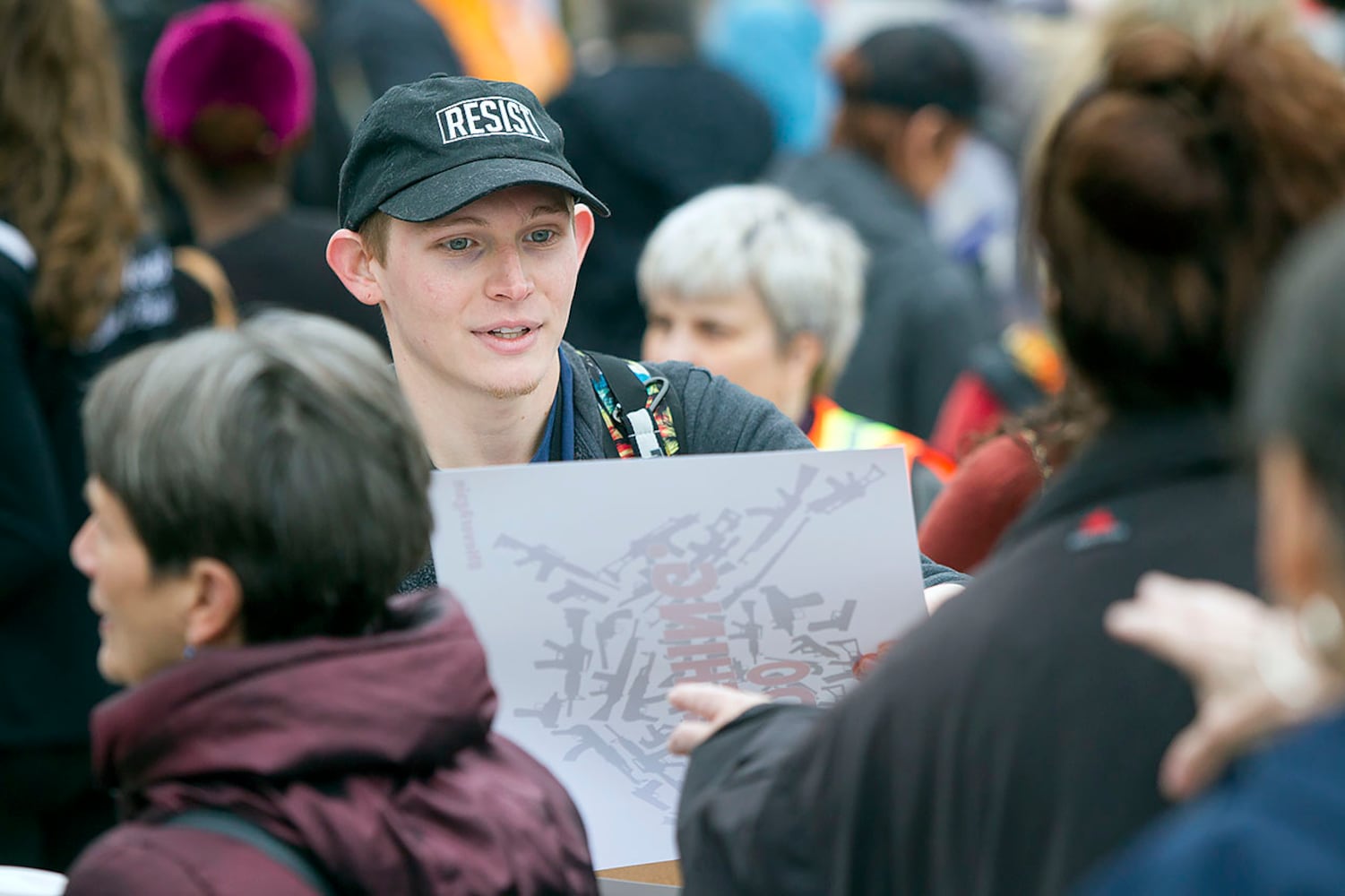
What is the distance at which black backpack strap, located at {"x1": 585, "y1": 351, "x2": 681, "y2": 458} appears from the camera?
275 cm

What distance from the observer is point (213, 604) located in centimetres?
184

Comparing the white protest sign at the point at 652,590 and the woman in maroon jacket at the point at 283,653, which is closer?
the woman in maroon jacket at the point at 283,653

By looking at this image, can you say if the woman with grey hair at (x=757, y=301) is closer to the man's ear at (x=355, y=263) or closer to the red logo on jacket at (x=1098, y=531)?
the man's ear at (x=355, y=263)

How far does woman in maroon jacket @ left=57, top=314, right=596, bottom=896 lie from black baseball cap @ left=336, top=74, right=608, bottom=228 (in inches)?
26.4

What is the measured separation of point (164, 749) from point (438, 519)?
1.73 ft

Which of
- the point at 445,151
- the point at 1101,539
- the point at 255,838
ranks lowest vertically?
the point at 255,838

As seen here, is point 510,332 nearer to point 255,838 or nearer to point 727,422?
point 727,422

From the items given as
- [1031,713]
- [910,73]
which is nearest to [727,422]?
[1031,713]

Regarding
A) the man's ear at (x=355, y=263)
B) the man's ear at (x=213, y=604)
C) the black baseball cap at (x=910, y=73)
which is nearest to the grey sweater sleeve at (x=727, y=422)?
the man's ear at (x=355, y=263)

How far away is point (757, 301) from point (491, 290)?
153cm

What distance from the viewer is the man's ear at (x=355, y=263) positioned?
2.78 meters

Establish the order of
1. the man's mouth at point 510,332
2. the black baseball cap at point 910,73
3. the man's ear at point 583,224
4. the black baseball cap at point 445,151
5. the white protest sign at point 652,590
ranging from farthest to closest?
the black baseball cap at point 910,73, the man's ear at point 583,224, the man's mouth at point 510,332, the black baseball cap at point 445,151, the white protest sign at point 652,590

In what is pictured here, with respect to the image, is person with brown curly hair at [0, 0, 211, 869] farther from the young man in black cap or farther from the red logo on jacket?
the red logo on jacket

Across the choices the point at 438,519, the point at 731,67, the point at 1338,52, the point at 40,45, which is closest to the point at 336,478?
the point at 438,519
